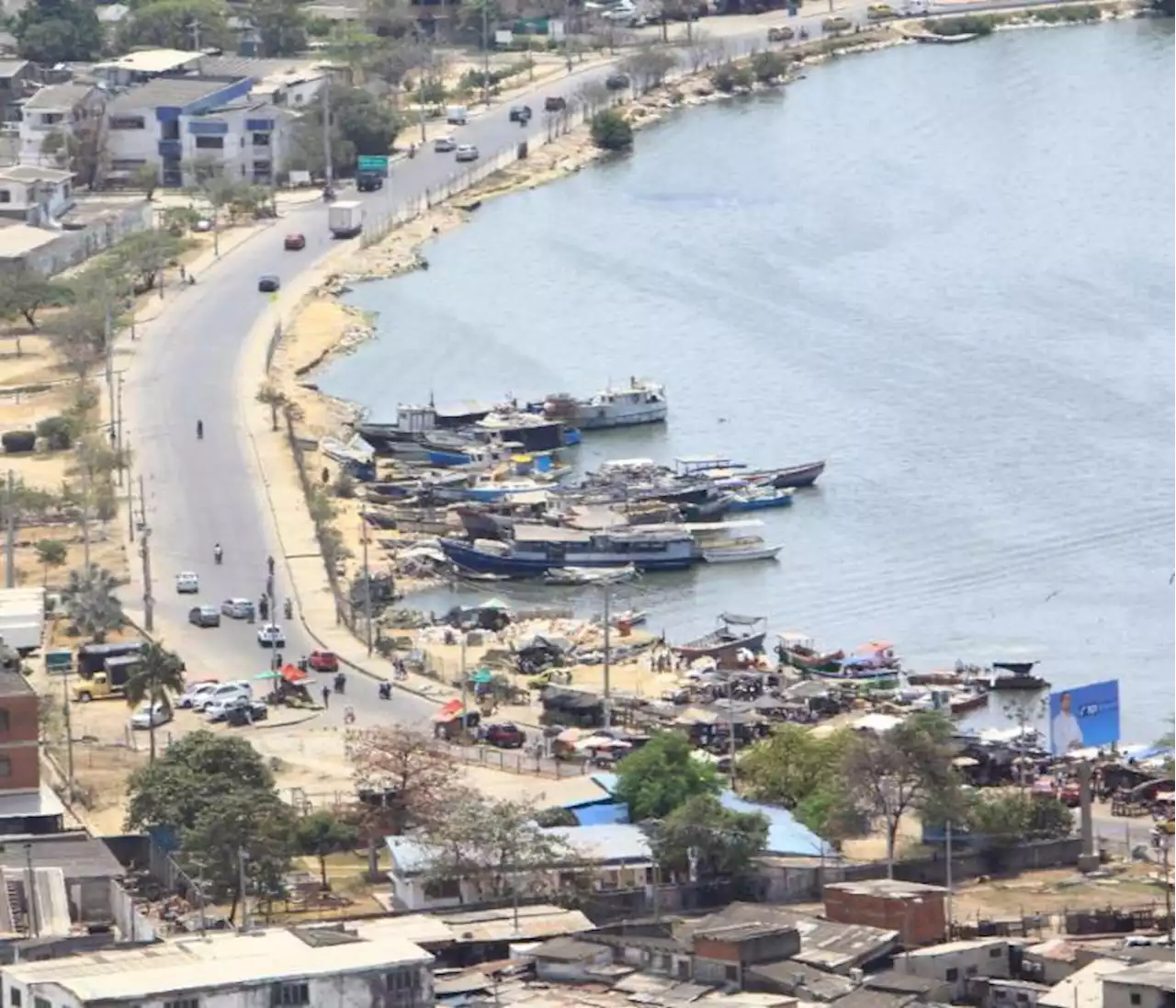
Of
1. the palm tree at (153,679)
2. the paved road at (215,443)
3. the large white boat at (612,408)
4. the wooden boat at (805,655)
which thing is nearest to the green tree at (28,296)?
the paved road at (215,443)

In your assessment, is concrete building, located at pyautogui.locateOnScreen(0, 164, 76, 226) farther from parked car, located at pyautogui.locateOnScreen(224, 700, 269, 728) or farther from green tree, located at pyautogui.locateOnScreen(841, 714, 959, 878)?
green tree, located at pyautogui.locateOnScreen(841, 714, 959, 878)

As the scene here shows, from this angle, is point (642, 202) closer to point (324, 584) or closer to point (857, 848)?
point (324, 584)

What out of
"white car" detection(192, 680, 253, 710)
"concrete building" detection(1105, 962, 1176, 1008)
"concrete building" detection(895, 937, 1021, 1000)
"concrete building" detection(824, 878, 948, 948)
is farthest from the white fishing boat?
"concrete building" detection(1105, 962, 1176, 1008)

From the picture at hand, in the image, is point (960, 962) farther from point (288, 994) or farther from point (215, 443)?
point (215, 443)

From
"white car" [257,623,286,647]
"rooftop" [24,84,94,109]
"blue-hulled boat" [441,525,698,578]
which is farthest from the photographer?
"rooftop" [24,84,94,109]

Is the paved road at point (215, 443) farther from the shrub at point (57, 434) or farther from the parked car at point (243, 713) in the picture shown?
the parked car at point (243, 713)

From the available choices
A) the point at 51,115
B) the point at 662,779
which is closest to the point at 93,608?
the point at 662,779
